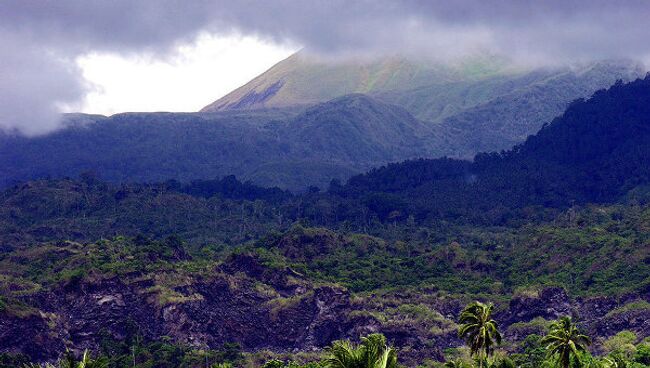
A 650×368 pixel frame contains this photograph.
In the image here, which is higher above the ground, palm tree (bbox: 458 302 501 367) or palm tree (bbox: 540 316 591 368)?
palm tree (bbox: 458 302 501 367)

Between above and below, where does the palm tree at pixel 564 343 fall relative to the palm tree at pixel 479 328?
below

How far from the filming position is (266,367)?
559 ft

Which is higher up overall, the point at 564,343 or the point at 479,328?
the point at 479,328

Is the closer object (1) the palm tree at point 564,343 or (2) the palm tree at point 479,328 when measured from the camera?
(2) the palm tree at point 479,328

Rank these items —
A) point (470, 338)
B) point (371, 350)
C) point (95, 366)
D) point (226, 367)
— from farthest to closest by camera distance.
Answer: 1. point (226, 367)
2. point (470, 338)
3. point (95, 366)
4. point (371, 350)

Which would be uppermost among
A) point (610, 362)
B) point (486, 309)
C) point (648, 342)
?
point (486, 309)

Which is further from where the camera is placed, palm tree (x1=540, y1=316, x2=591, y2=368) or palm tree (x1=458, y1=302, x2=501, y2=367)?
palm tree (x1=540, y1=316, x2=591, y2=368)

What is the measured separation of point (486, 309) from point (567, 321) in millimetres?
15100

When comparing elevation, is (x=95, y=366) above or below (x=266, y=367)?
above

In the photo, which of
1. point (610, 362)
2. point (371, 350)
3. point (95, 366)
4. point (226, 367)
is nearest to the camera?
point (371, 350)

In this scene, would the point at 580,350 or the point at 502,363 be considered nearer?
the point at 580,350

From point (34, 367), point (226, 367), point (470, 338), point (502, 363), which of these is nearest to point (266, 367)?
point (226, 367)

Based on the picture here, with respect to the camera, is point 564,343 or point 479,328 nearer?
point 479,328

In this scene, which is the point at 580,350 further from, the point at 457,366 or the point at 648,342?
the point at 648,342
